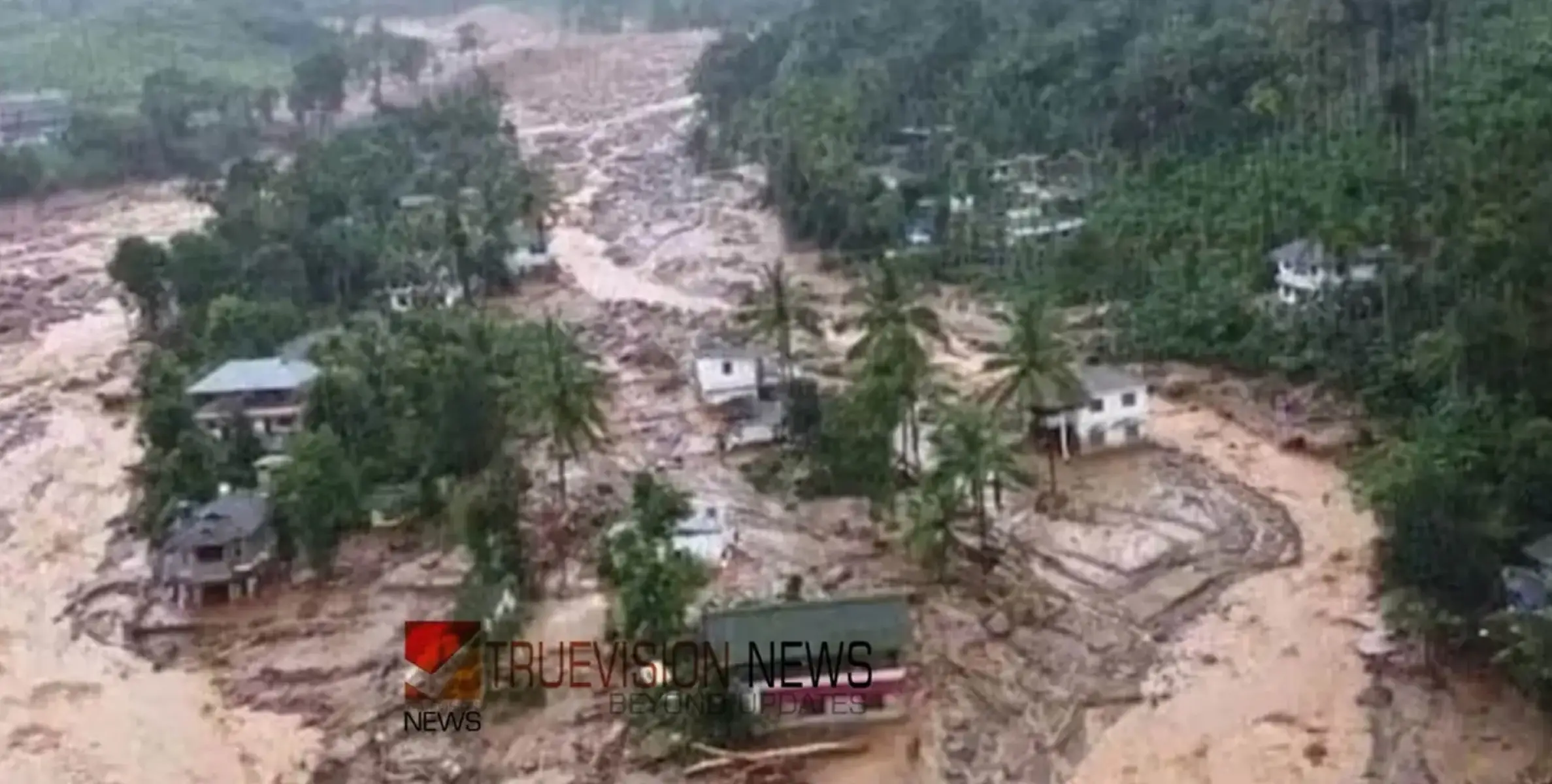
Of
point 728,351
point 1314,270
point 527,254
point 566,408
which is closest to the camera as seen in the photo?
point 566,408

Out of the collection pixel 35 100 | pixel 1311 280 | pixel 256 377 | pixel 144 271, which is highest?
pixel 35 100

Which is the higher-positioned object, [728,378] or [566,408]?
[566,408]

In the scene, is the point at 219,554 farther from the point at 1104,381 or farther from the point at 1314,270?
the point at 1314,270

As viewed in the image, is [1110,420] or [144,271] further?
[144,271]

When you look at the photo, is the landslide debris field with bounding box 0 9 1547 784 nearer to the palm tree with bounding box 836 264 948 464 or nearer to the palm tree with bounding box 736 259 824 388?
the palm tree with bounding box 736 259 824 388

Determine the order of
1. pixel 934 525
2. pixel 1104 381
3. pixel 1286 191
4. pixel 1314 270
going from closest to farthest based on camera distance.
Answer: pixel 934 525, pixel 1104 381, pixel 1314 270, pixel 1286 191

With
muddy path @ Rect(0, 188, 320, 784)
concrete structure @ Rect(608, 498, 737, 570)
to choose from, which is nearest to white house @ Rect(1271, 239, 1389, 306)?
concrete structure @ Rect(608, 498, 737, 570)

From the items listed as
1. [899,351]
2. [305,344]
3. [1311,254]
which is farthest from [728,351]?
[1311,254]

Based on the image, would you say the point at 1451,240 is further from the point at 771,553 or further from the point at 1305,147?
the point at 771,553
